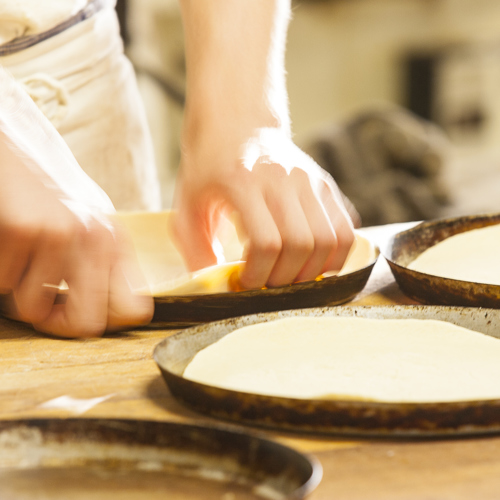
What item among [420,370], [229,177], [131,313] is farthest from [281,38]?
[420,370]

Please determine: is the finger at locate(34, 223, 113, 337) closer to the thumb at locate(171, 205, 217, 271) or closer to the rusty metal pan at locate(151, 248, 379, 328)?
the rusty metal pan at locate(151, 248, 379, 328)

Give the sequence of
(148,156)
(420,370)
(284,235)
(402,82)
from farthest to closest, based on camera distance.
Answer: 1. (402,82)
2. (148,156)
3. (284,235)
4. (420,370)

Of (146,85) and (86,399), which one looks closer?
(86,399)

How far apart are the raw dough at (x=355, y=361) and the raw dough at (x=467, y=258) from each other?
23 cm

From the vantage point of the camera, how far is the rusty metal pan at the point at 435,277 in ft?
2.24

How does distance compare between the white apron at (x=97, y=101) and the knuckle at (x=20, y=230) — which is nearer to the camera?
the knuckle at (x=20, y=230)

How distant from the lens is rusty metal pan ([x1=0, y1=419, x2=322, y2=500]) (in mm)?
357

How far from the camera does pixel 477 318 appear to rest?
61cm

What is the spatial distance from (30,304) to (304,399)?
13.4 inches

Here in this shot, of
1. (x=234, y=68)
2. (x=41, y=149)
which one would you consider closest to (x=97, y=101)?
(x=234, y=68)

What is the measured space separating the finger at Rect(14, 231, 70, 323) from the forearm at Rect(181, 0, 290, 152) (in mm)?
364

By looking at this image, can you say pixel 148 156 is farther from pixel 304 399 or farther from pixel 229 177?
pixel 304 399

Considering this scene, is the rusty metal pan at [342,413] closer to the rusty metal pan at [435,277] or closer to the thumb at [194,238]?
the rusty metal pan at [435,277]

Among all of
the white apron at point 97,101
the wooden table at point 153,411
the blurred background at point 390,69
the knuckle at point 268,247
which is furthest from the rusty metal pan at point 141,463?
the blurred background at point 390,69
